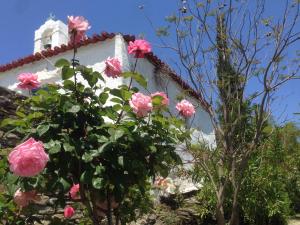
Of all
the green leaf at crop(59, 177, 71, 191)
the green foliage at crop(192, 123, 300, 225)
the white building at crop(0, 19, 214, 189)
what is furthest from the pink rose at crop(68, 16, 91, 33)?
the white building at crop(0, 19, 214, 189)

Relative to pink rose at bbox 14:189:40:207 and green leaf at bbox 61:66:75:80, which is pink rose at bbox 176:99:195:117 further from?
pink rose at bbox 14:189:40:207

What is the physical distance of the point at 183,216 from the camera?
263 inches

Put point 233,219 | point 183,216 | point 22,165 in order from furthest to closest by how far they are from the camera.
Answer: point 183,216, point 233,219, point 22,165

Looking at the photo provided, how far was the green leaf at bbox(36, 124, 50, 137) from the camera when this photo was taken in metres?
2.69

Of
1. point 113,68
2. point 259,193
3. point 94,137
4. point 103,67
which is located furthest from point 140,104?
point 103,67

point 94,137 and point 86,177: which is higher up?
point 94,137

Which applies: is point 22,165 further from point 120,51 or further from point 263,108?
point 120,51

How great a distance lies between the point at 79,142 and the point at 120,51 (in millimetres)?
5546

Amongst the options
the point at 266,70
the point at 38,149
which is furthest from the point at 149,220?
the point at 38,149

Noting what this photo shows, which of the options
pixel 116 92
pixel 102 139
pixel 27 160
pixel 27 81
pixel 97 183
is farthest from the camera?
pixel 27 81

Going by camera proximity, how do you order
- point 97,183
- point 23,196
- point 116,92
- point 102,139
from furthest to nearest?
point 116,92
point 23,196
point 102,139
point 97,183

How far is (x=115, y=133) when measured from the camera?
2.74m

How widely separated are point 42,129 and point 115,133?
1.55 feet

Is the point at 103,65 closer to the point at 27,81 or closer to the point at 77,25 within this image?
the point at 27,81
